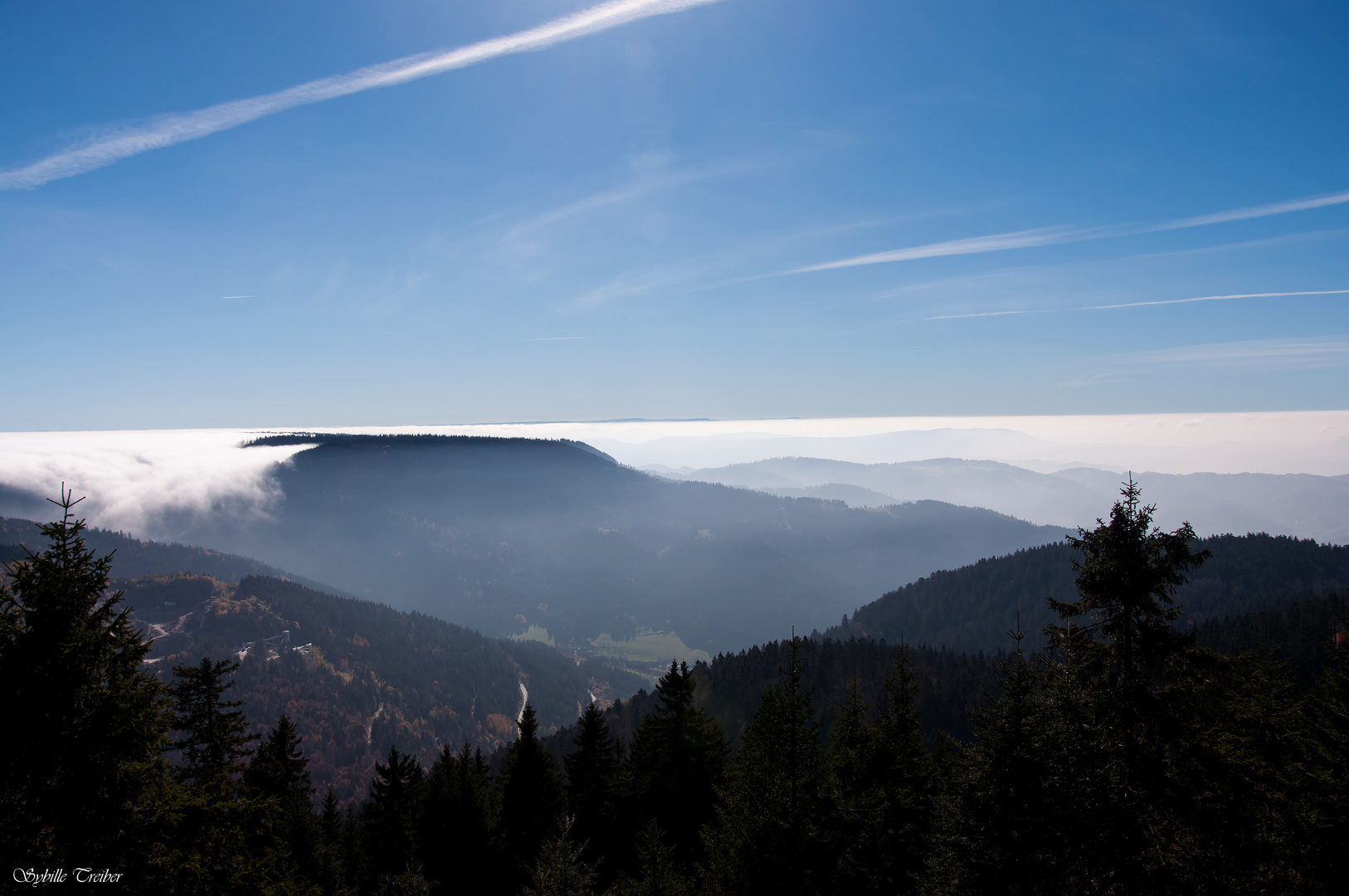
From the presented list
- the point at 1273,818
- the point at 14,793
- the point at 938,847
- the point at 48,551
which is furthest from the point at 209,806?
the point at 1273,818

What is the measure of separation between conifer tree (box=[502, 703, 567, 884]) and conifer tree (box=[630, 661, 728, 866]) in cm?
608

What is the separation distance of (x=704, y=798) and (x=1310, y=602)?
18197 centimetres

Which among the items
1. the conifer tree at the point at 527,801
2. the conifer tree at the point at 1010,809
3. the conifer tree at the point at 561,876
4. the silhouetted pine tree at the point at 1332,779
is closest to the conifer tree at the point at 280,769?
the conifer tree at the point at 527,801

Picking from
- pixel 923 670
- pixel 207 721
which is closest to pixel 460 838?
pixel 207 721

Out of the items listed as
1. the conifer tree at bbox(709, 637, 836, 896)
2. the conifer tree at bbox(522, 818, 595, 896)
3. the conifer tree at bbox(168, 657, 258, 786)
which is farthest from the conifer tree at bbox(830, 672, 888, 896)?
the conifer tree at bbox(168, 657, 258, 786)

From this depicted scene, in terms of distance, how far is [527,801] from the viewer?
38625 millimetres

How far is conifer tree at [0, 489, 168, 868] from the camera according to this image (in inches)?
450

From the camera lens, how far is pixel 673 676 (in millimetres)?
39031

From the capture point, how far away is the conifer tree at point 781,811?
19.8 metres

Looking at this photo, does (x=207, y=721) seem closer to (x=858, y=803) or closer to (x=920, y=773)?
(x=858, y=803)

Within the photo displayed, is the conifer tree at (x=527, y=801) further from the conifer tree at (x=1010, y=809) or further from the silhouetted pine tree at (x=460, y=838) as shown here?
the conifer tree at (x=1010, y=809)

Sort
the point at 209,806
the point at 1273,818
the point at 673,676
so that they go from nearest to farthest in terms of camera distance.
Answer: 1. the point at 209,806
2. the point at 1273,818
3. the point at 673,676

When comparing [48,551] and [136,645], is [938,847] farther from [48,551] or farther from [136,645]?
[48,551]
